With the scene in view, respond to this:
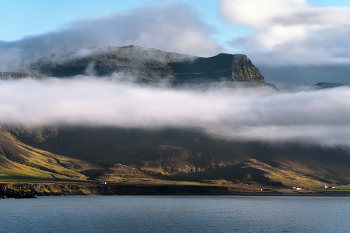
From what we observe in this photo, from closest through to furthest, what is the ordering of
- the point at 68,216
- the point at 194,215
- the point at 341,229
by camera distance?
the point at 341,229, the point at 68,216, the point at 194,215

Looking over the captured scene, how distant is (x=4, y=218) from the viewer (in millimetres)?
167250

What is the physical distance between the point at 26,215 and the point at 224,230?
3762 inches

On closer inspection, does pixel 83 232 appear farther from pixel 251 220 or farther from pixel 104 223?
pixel 251 220

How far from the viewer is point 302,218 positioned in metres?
189

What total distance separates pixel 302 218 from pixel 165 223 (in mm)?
71939

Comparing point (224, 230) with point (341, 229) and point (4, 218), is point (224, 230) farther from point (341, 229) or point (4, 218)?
point (4, 218)

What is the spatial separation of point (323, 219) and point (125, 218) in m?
94.5

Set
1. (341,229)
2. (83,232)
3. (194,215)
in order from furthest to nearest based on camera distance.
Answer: (194,215) → (341,229) → (83,232)

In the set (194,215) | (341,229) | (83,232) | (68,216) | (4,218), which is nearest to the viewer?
(83,232)

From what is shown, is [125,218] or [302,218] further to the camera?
[302,218]

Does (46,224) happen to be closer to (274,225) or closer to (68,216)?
(68,216)

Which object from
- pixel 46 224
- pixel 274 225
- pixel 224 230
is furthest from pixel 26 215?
pixel 274 225

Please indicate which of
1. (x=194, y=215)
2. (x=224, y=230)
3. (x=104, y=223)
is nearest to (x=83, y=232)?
(x=104, y=223)

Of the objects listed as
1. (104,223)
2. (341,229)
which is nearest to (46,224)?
(104,223)
